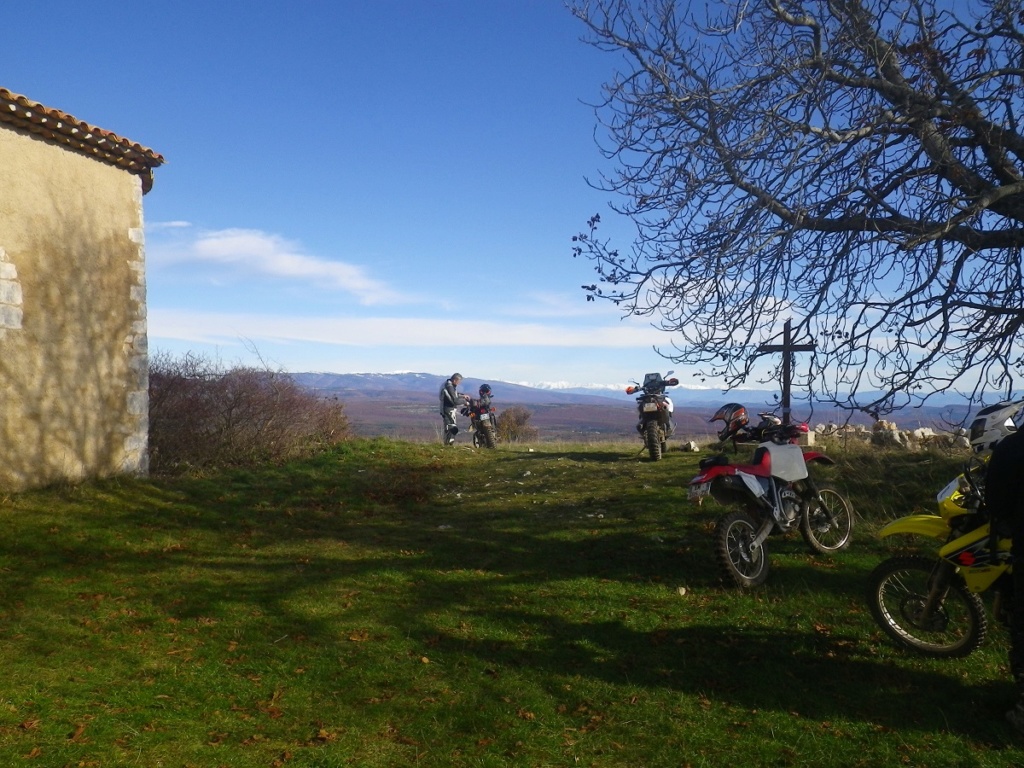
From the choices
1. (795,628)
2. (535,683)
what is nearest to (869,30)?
(795,628)

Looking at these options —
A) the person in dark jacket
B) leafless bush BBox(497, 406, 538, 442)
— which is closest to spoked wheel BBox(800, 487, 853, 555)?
the person in dark jacket

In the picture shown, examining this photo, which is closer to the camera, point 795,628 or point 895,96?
point 795,628

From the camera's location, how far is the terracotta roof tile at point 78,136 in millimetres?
9070

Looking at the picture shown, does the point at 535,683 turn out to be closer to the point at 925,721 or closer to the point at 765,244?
the point at 925,721

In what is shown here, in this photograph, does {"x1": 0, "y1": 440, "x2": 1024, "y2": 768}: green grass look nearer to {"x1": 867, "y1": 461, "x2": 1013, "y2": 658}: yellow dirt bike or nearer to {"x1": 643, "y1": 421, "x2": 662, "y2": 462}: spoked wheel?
{"x1": 867, "y1": 461, "x2": 1013, "y2": 658}: yellow dirt bike

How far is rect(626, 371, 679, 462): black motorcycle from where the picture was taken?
13.9 metres

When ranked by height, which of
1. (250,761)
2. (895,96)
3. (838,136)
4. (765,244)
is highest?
(895,96)

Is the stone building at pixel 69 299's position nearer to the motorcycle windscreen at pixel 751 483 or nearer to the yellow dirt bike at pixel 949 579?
the motorcycle windscreen at pixel 751 483

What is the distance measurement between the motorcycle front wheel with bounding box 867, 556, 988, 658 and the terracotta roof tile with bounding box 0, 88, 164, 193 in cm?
1044

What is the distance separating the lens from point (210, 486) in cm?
1112

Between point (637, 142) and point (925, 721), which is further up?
point (637, 142)

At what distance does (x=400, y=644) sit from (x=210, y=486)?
6.83m

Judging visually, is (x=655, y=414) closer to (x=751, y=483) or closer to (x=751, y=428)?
(x=751, y=428)

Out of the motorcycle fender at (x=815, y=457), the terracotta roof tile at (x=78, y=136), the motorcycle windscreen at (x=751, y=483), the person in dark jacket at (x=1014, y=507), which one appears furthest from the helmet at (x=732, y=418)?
the terracotta roof tile at (x=78, y=136)
